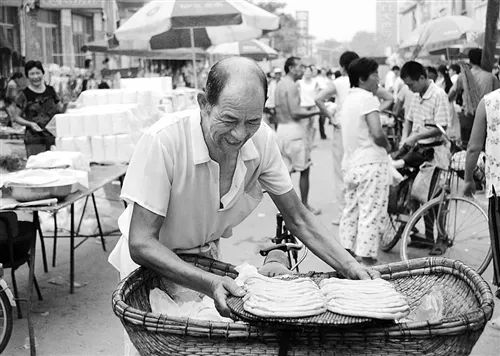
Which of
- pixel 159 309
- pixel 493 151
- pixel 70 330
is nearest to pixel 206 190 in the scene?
pixel 159 309

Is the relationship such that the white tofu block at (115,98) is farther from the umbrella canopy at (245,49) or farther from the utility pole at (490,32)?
the umbrella canopy at (245,49)

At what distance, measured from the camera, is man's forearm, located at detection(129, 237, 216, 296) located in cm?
223

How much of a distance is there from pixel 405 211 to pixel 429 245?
1.45ft

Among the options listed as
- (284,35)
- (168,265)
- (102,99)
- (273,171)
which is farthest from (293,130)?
(284,35)

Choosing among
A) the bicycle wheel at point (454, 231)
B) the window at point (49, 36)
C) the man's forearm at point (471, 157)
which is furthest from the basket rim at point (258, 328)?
the window at point (49, 36)

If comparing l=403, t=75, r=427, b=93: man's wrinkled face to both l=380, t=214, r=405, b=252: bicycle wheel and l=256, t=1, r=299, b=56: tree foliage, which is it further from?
l=256, t=1, r=299, b=56: tree foliage

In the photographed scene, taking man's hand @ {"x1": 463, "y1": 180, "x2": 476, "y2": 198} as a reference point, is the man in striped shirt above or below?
above

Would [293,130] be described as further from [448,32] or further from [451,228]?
[448,32]

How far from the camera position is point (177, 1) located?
9.78 meters

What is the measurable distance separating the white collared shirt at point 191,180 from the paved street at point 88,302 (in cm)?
234

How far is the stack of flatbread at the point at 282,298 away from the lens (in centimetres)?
187

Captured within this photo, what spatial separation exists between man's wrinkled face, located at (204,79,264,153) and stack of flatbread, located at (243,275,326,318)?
45 cm

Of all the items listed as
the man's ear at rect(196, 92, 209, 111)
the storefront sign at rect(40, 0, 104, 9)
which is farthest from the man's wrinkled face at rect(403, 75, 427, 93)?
the storefront sign at rect(40, 0, 104, 9)

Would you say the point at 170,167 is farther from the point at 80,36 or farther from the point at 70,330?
the point at 80,36
